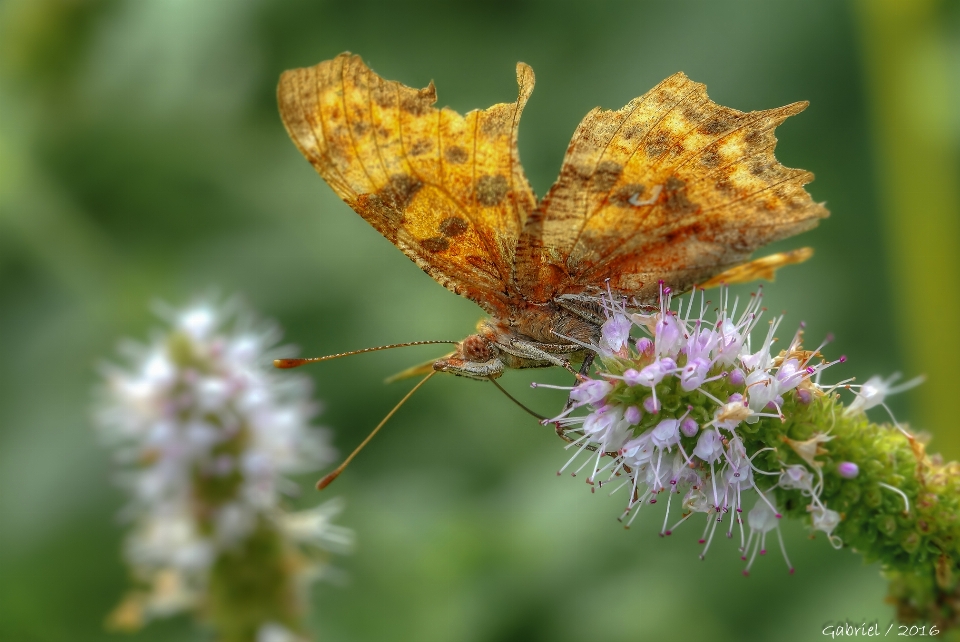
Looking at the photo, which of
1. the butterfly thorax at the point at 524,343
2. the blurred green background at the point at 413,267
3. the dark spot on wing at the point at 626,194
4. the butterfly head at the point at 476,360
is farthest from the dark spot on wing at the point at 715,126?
the blurred green background at the point at 413,267

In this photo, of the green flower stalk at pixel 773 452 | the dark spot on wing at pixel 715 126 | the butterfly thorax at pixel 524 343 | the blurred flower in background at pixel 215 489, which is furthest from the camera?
the blurred flower in background at pixel 215 489

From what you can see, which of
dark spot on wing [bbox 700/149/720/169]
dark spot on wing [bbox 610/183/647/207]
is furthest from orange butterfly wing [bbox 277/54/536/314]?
dark spot on wing [bbox 700/149/720/169]

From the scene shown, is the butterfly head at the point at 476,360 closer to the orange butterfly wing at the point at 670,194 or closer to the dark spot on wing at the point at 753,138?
the orange butterfly wing at the point at 670,194

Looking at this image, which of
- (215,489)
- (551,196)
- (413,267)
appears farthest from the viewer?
(413,267)

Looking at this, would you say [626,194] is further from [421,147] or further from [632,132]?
[421,147]

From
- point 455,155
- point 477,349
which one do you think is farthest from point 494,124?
point 477,349

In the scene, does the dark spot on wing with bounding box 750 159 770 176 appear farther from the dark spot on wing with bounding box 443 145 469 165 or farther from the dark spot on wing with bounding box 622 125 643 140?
the dark spot on wing with bounding box 443 145 469 165

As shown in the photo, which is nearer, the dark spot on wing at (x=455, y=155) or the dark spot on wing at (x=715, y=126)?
the dark spot on wing at (x=715, y=126)
